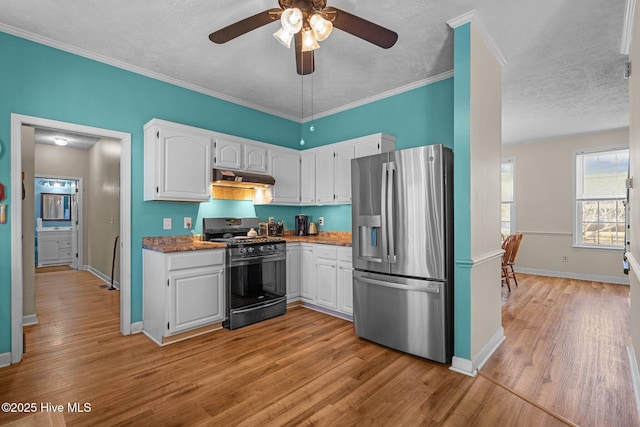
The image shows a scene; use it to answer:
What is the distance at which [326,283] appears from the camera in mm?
3807

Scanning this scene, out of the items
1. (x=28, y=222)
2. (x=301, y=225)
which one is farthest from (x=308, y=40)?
(x=28, y=222)

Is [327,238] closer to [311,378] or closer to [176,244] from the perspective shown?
[176,244]

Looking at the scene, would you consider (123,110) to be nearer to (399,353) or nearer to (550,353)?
(399,353)

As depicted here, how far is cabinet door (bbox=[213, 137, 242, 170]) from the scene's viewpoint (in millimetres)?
3686

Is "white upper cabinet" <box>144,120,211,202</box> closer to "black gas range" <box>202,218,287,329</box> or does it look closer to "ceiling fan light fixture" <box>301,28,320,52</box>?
"black gas range" <box>202,218,287,329</box>

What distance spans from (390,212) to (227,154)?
2074 mm

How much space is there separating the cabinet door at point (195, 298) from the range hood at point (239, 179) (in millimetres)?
1024

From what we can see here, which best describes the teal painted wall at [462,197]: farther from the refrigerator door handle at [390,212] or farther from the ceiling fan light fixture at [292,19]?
the ceiling fan light fixture at [292,19]

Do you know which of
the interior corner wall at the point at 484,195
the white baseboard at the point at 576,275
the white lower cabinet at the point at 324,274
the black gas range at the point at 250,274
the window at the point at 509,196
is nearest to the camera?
the interior corner wall at the point at 484,195

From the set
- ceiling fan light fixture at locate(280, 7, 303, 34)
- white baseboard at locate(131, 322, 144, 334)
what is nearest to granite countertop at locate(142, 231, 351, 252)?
white baseboard at locate(131, 322, 144, 334)

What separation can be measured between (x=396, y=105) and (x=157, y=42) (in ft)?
8.76

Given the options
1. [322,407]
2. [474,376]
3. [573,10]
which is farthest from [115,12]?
[474,376]

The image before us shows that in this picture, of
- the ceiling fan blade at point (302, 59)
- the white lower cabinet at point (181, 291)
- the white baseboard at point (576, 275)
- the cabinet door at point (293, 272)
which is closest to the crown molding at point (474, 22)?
the ceiling fan blade at point (302, 59)

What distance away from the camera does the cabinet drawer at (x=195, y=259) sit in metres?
3.00
